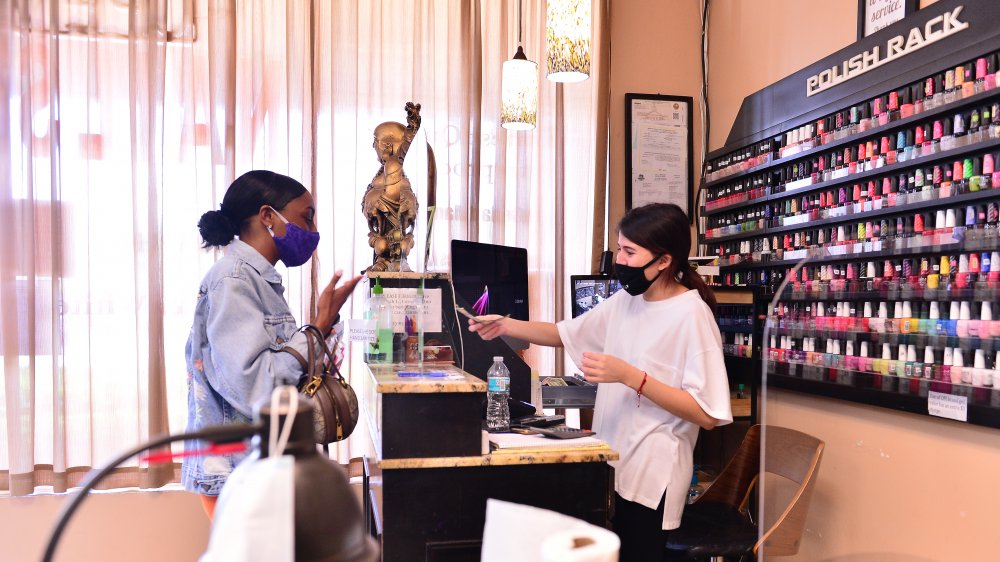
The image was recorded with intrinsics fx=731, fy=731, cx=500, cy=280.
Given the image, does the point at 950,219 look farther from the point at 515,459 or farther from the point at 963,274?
the point at 515,459

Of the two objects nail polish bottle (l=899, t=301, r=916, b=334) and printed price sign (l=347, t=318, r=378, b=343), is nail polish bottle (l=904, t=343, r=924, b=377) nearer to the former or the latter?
nail polish bottle (l=899, t=301, r=916, b=334)

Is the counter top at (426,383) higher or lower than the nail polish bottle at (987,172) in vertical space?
lower

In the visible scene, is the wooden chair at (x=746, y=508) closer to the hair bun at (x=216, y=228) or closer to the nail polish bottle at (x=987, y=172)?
the nail polish bottle at (x=987, y=172)

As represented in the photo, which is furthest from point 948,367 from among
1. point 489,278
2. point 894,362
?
point 489,278

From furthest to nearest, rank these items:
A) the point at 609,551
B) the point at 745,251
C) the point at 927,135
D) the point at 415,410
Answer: the point at 745,251, the point at 927,135, the point at 415,410, the point at 609,551

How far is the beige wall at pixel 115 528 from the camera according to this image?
136 inches

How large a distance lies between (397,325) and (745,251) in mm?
1817

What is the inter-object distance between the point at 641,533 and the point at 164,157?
111 inches

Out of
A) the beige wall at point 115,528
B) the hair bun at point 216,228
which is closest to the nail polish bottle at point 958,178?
the hair bun at point 216,228

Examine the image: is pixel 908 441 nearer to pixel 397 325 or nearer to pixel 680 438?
pixel 680 438

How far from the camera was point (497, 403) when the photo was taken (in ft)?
7.75

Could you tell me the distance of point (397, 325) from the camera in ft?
7.69

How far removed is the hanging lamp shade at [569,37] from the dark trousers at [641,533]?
170 centimetres

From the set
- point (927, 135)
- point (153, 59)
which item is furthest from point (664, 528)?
point (153, 59)
